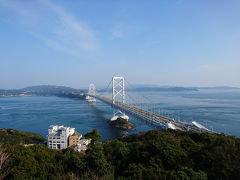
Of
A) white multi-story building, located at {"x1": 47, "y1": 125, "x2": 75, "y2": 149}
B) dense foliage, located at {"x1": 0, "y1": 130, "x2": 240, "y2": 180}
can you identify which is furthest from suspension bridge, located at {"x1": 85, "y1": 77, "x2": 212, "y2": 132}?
dense foliage, located at {"x1": 0, "y1": 130, "x2": 240, "y2": 180}

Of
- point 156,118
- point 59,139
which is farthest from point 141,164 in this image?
point 156,118

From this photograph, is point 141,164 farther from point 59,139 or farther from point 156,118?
point 156,118

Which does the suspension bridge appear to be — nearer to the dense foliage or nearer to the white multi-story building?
the white multi-story building

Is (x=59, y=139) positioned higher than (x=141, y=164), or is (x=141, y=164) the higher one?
(x=141, y=164)

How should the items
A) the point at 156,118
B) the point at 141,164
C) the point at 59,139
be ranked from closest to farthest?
the point at 141,164
the point at 59,139
the point at 156,118

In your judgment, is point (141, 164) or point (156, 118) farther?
point (156, 118)

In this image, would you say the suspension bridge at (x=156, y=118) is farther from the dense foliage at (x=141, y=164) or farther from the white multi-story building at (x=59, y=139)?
the dense foliage at (x=141, y=164)

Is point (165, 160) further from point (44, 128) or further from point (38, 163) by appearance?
point (44, 128)

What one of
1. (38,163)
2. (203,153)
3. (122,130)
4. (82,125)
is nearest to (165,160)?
(203,153)

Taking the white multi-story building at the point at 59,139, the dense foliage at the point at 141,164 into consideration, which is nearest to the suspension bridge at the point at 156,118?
Result: the white multi-story building at the point at 59,139

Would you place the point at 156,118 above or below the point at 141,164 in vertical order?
below

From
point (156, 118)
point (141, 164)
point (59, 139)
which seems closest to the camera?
point (141, 164)
